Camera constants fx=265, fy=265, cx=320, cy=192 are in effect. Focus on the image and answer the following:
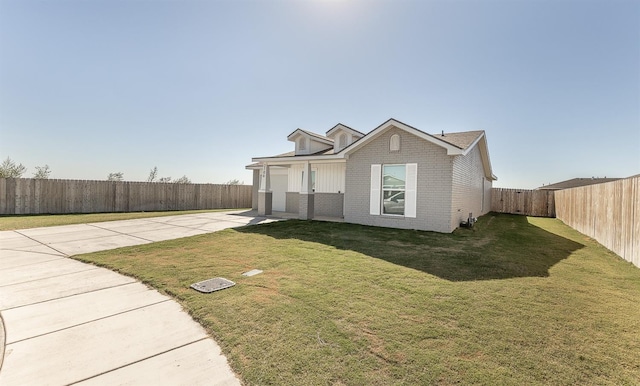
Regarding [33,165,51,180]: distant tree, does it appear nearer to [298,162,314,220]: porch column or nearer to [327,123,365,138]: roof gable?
[298,162,314,220]: porch column

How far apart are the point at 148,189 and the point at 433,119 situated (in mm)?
19793

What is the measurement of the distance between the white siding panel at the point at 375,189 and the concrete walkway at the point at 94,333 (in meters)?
8.63

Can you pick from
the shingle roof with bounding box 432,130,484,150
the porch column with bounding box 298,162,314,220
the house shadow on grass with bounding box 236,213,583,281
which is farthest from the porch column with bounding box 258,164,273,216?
the shingle roof with bounding box 432,130,484,150

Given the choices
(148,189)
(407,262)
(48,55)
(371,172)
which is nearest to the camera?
(407,262)

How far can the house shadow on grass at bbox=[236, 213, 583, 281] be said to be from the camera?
575cm

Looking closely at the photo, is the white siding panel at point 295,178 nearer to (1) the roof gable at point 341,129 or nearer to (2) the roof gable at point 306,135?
(2) the roof gable at point 306,135

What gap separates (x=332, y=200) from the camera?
14234 mm

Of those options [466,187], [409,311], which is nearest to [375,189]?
[466,187]

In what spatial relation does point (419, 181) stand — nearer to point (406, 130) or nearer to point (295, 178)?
point (406, 130)

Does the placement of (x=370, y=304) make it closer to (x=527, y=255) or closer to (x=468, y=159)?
(x=527, y=255)

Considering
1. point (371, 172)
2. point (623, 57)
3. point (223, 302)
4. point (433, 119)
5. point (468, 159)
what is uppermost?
point (623, 57)

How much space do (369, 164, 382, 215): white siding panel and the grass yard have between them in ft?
12.7

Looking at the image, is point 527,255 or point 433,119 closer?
point 527,255

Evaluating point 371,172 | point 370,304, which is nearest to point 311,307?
point 370,304
